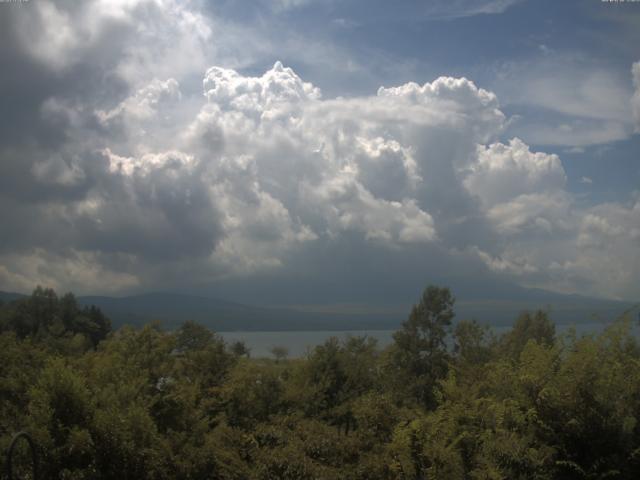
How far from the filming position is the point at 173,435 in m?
16.5

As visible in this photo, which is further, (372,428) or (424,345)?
(424,345)

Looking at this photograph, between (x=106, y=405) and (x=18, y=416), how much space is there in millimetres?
2357

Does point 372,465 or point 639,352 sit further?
point 639,352

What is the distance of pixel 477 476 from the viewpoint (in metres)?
11.9

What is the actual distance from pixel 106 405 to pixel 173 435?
103 inches

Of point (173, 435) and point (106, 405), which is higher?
→ point (106, 405)

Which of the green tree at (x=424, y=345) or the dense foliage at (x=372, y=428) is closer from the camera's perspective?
the dense foliage at (x=372, y=428)

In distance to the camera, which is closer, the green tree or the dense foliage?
the dense foliage

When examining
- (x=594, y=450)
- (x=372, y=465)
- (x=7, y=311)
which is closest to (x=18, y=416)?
(x=372, y=465)

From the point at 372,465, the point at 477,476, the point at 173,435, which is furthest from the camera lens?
the point at 173,435

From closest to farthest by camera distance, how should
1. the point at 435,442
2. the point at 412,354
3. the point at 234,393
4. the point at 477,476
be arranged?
the point at 477,476
the point at 435,442
the point at 234,393
the point at 412,354

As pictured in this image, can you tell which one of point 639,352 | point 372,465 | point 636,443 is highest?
point 639,352

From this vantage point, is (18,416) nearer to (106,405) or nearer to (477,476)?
(106,405)

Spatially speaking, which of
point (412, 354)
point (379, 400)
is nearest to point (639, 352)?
point (379, 400)
